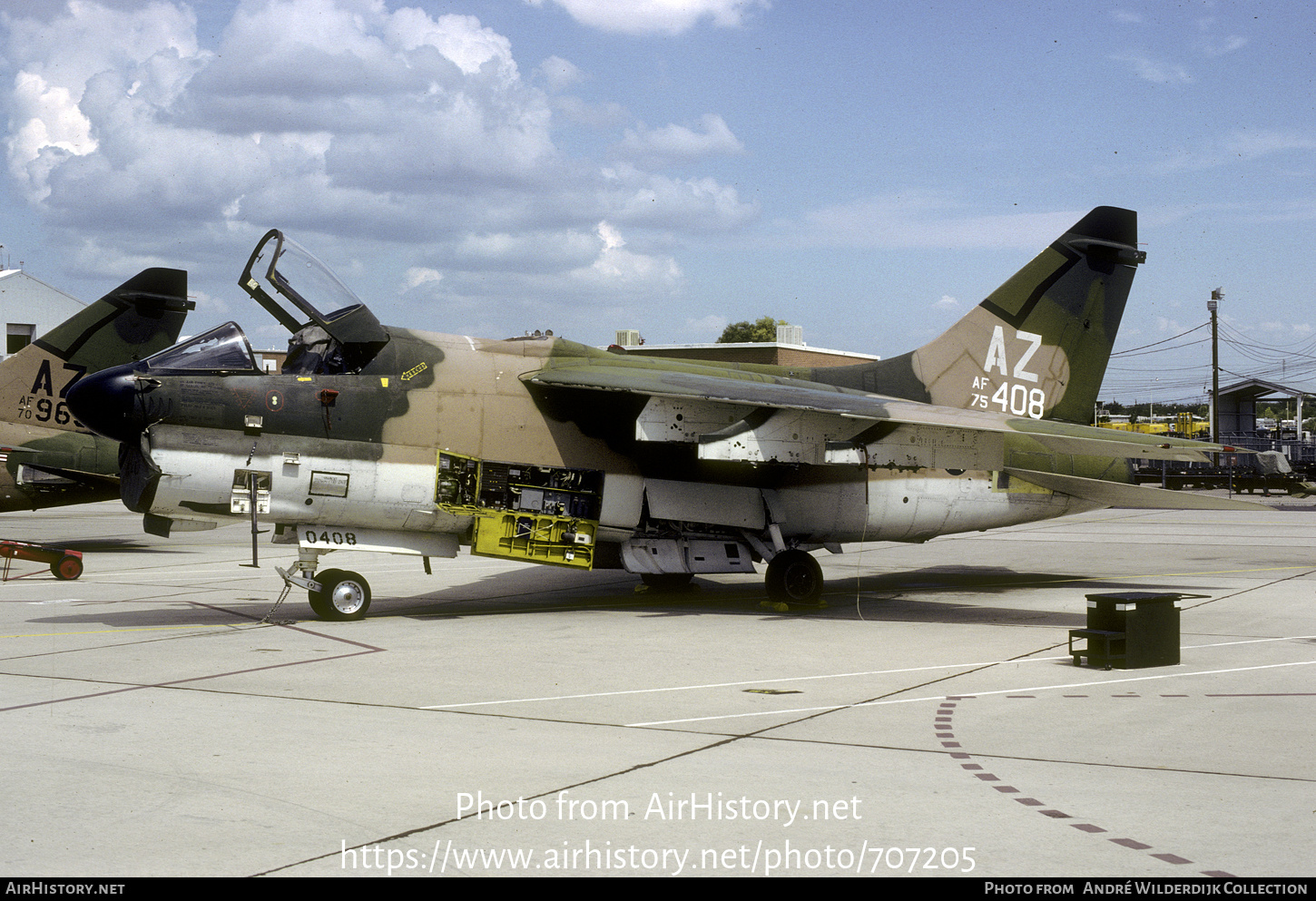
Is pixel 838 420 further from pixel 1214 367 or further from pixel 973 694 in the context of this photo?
pixel 1214 367

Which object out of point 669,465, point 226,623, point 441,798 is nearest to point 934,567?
point 669,465

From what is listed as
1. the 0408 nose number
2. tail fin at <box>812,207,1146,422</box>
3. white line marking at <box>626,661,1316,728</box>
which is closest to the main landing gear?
the 0408 nose number

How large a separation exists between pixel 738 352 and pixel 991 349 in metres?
42.3

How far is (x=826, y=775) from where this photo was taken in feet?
21.1

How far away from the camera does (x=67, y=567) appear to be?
17594 mm

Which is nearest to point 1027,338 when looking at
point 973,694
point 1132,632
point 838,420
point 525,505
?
point 838,420

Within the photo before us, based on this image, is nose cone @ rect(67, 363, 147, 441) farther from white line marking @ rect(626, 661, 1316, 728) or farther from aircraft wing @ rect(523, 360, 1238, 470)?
white line marking @ rect(626, 661, 1316, 728)

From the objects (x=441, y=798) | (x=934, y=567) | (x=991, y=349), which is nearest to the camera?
(x=441, y=798)

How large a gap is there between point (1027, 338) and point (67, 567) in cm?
1545

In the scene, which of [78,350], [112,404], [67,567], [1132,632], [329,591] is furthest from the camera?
[78,350]

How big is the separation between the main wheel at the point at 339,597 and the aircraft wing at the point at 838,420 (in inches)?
128

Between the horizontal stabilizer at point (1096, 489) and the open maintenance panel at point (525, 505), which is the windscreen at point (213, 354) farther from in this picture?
the horizontal stabilizer at point (1096, 489)

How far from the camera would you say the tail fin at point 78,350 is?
2227 cm

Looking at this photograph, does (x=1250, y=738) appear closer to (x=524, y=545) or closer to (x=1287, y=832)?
(x=1287, y=832)
